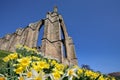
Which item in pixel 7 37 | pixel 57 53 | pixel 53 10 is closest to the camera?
pixel 57 53

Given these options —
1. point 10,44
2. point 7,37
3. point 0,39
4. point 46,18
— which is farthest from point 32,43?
point 0,39

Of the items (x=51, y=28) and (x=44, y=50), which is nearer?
(x=44, y=50)

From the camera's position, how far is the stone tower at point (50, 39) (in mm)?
25722

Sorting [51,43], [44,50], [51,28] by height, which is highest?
[51,28]

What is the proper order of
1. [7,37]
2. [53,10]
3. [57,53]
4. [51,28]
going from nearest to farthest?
[57,53], [51,28], [53,10], [7,37]

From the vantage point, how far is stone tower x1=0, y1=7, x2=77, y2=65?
84.4 ft

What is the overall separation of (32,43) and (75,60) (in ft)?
27.1

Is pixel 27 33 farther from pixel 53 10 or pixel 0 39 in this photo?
pixel 0 39

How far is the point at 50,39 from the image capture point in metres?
27.4

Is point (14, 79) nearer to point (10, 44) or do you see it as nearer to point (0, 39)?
point (10, 44)

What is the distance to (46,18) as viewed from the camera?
96.1ft

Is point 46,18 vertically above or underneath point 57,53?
above

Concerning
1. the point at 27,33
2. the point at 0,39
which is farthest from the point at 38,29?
the point at 0,39

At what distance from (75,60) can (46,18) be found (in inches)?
358
